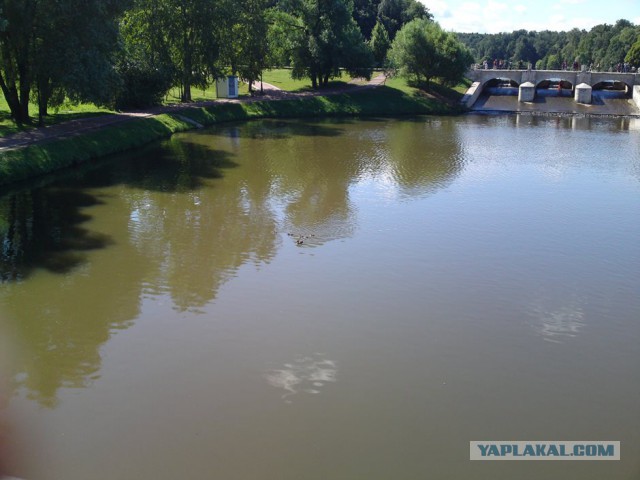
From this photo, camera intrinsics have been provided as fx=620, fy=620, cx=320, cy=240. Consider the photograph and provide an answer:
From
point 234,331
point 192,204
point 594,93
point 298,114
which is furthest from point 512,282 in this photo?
point 594,93

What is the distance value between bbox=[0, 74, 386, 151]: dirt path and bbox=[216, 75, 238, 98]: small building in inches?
45.7

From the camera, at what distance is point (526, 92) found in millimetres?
72500

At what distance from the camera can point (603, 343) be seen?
48.3 feet

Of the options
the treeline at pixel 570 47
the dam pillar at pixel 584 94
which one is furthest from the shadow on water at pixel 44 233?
the treeline at pixel 570 47

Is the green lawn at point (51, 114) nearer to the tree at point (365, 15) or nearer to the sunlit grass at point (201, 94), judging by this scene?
the sunlit grass at point (201, 94)

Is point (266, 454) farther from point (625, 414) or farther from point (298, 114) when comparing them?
point (298, 114)

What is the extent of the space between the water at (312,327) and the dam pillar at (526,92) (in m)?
45.0

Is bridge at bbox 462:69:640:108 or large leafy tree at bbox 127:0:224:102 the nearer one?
large leafy tree at bbox 127:0:224:102

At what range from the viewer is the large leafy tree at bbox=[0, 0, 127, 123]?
31250 mm

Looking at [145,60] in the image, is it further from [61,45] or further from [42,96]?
[61,45]

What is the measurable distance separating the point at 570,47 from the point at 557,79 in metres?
80.8

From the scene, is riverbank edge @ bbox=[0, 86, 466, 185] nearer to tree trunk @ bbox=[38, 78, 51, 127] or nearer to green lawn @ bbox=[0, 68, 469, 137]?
tree trunk @ bbox=[38, 78, 51, 127]

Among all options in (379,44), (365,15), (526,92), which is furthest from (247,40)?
(365,15)

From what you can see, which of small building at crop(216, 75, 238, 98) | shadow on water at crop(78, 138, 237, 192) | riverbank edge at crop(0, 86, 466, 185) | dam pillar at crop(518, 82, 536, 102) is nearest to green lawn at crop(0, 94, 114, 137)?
riverbank edge at crop(0, 86, 466, 185)
